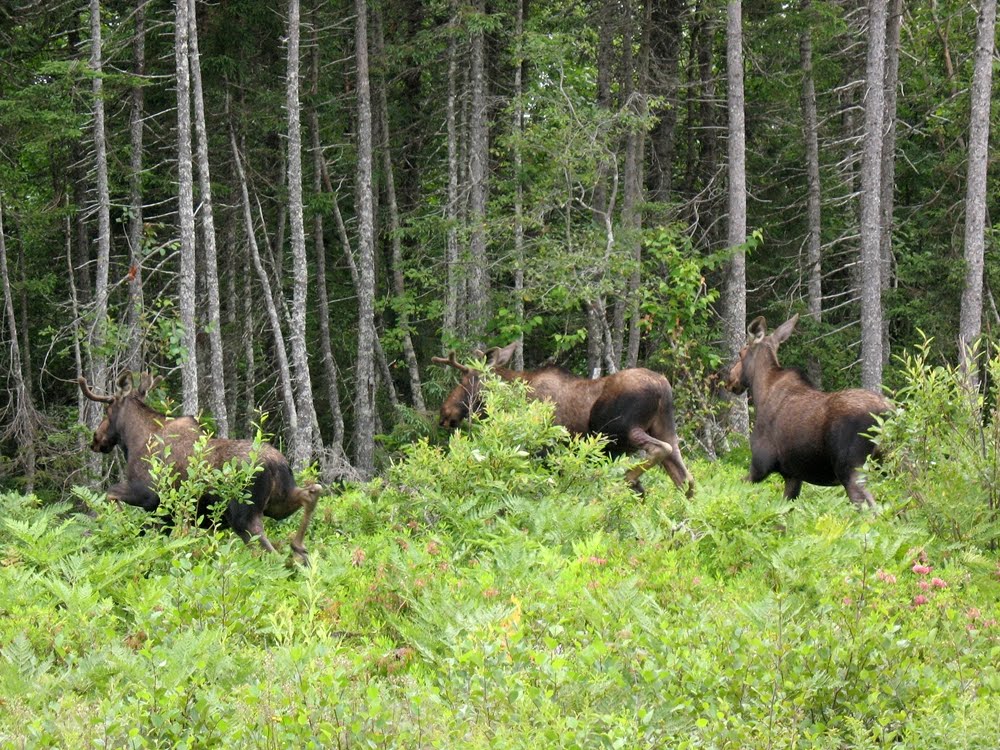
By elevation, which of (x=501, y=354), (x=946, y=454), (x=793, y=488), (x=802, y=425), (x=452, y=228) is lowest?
(x=793, y=488)

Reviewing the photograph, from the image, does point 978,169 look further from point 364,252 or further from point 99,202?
point 99,202

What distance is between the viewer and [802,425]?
10.9 meters

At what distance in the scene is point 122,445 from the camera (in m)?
11.7

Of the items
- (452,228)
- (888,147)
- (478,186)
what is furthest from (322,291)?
(888,147)

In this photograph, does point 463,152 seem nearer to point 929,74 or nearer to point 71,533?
point 929,74

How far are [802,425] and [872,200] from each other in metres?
10.7

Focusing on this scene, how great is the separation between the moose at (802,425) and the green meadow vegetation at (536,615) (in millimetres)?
367

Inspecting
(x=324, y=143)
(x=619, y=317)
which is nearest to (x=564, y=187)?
(x=619, y=317)

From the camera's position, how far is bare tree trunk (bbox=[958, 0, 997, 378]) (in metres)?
19.8

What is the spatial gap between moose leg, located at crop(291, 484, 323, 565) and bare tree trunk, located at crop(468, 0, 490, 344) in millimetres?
10600

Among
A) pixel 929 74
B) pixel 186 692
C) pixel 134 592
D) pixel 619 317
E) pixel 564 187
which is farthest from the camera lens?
pixel 929 74

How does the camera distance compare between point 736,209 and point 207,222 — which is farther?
point 736,209

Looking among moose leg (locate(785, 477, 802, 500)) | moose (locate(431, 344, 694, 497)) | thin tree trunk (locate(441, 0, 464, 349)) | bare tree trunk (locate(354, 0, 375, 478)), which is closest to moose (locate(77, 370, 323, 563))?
moose (locate(431, 344, 694, 497))

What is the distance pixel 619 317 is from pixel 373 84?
841cm
